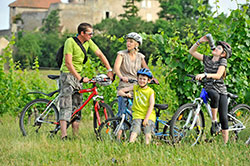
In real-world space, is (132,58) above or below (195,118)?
above

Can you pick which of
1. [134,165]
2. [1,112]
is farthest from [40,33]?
[134,165]

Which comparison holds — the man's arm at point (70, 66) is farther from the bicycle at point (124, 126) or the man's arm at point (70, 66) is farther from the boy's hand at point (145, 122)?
the boy's hand at point (145, 122)

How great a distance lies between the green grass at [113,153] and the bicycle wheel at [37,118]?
61 centimetres

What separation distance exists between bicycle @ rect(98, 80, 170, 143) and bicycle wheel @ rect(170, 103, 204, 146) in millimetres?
136

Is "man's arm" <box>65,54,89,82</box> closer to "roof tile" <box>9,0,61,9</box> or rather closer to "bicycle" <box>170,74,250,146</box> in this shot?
"bicycle" <box>170,74,250,146</box>

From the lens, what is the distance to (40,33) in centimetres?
7050

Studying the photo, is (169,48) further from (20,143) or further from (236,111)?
(20,143)

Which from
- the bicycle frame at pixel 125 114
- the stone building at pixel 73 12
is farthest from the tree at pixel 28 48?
the bicycle frame at pixel 125 114

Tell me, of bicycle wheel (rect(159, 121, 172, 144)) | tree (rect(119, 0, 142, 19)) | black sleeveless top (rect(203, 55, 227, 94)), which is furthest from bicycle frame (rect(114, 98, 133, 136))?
tree (rect(119, 0, 142, 19))

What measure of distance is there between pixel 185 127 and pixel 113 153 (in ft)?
3.51

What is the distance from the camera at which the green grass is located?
4.74 metres

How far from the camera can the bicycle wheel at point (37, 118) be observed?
6.54 meters

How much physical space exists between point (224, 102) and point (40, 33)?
67.3 m

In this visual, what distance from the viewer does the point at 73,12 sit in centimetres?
7262
